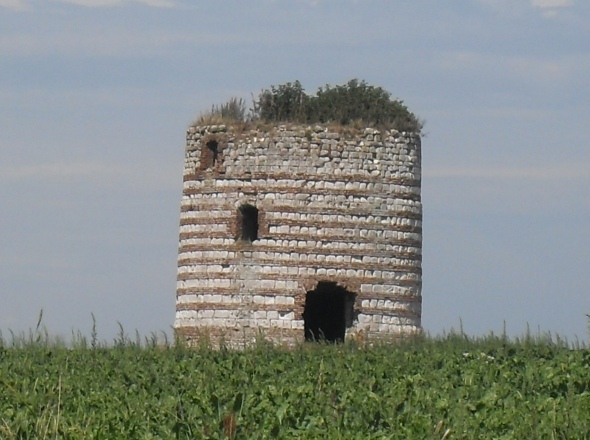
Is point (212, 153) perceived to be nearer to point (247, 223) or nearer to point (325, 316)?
point (247, 223)

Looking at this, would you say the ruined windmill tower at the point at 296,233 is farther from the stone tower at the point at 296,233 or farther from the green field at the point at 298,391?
the green field at the point at 298,391

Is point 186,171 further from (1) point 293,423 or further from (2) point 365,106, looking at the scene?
(1) point 293,423

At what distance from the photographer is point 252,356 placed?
63.3 feet

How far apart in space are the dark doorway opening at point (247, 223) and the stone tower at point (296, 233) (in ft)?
0.05

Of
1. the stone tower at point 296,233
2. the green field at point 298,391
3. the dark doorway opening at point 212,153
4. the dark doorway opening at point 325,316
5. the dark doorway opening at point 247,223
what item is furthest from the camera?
the dark doorway opening at point 325,316

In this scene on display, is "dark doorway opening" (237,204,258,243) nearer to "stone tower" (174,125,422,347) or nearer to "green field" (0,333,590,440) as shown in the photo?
"stone tower" (174,125,422,347)

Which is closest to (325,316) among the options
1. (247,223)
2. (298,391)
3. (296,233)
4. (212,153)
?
(247,223)

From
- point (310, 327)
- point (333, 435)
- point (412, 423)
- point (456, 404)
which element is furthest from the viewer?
point (310, 327)

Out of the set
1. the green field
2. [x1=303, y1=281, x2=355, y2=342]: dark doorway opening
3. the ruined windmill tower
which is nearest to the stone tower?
the ruined windmill tower

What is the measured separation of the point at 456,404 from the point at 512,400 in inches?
26.2

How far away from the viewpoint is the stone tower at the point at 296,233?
24578 millimetres

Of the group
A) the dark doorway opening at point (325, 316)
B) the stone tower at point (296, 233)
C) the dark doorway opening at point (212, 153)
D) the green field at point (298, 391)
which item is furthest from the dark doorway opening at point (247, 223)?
the green field at point (298, 391)

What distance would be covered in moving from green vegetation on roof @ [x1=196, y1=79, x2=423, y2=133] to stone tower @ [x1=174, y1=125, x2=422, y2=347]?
437mm

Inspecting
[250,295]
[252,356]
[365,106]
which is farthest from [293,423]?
[365,106]
